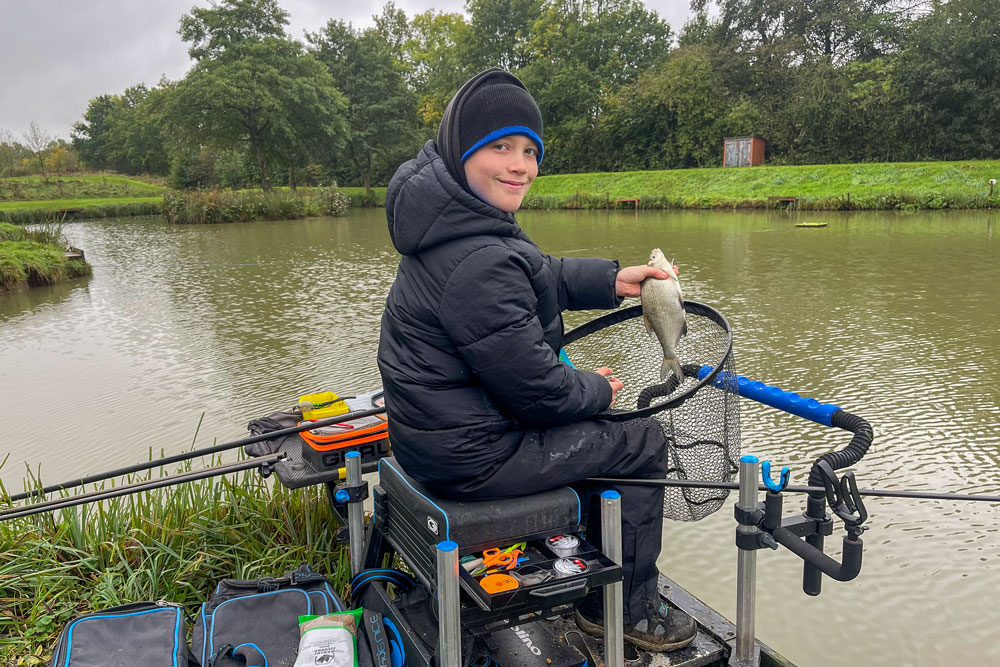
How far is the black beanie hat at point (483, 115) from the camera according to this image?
187 centimetres

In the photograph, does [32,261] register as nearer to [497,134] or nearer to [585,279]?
[585,279]

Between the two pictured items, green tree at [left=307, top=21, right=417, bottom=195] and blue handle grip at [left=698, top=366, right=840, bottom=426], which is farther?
green tree at [left=307, top=21, right=417, bottom=195]

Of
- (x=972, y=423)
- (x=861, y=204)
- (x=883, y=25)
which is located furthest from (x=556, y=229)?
(x=883, y=25)

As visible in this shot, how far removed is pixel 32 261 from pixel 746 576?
11917 millimetres

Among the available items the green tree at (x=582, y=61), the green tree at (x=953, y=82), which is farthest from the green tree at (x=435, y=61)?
the green tree at (x=953, y=82)

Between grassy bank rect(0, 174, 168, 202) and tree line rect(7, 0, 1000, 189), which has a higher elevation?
tree line rect(7, 0, 1000, 189)

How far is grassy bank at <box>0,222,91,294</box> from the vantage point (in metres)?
10.6

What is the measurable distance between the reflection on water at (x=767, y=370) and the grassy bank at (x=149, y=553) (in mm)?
1504

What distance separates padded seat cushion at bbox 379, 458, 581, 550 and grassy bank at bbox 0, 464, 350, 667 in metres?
1.07

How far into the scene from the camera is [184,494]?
2.91m

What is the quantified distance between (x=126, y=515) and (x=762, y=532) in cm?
233

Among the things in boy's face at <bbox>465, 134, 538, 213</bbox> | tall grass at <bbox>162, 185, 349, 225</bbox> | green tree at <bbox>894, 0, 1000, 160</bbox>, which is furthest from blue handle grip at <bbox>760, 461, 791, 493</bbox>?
green tree at <bbox>894, 0, 1000, 160</bbox>

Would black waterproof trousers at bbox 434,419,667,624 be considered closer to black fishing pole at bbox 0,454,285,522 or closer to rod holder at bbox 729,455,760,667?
rod holder at bbox 729,455,760,667

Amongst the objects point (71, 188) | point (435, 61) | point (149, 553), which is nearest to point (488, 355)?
point (149, 553)
